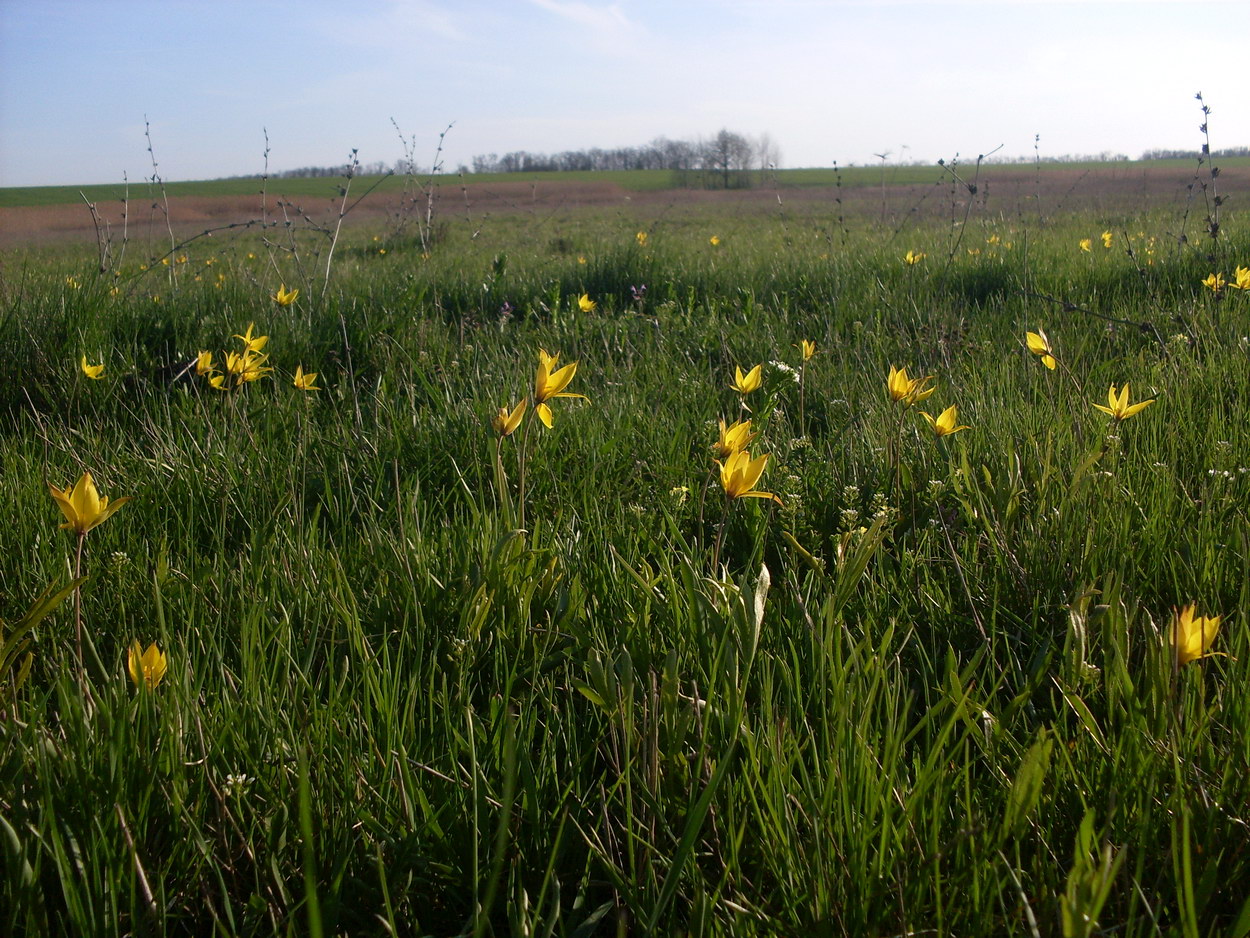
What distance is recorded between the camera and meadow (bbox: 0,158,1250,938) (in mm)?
928

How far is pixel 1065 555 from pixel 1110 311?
2.87 meters

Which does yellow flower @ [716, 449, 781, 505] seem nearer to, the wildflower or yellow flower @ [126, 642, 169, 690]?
yellow flower @ [126, 642, 169, 690]

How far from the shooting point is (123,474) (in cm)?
219

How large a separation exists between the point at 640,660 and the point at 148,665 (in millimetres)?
711

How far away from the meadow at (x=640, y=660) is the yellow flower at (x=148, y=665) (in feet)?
0.04

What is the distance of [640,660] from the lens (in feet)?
4.32

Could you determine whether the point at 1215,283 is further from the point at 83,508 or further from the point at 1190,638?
the point at 83,508

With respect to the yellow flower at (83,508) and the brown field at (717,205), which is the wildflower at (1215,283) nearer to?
the yellow flower at (83,508)

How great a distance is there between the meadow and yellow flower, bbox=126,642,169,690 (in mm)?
11

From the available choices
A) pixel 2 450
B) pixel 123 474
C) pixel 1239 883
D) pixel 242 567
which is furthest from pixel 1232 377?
pixel 2 450

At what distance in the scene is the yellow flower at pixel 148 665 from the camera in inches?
43.5

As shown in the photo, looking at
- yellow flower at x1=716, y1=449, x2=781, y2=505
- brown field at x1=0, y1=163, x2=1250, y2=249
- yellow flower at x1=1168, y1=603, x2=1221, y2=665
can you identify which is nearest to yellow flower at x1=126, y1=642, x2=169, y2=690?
yellow flower at x1=716, y1=449, x2=781, y2=505

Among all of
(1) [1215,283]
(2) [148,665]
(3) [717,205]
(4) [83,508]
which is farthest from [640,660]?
(3) [717,205]

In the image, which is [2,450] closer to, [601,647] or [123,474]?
[123,474]
